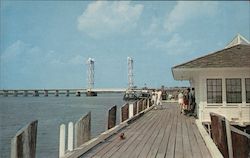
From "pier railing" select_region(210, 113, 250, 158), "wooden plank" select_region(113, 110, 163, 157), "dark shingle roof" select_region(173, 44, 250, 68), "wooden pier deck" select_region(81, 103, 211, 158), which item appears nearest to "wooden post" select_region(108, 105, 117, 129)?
"wooden plank" select_region(113, 110, 163, 157)

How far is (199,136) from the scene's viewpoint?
1136 cm

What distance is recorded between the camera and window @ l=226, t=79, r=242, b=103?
16.3 meters

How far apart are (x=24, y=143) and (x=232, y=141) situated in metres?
4.12

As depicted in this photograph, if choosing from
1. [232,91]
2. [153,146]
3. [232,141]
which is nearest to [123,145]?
[153,146]

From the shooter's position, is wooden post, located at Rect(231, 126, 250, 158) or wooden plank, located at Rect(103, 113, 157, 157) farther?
wooden plank, located at Rect(103, 113, 157, 157)

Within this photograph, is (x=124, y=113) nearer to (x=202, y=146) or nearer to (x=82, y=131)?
(x=82, y=131)

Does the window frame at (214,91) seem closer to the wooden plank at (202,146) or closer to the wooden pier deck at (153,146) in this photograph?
the wooden pier deck at (153,146)

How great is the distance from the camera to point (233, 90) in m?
16.4

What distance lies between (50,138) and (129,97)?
6342 cm

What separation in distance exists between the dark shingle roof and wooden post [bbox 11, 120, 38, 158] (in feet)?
36.7

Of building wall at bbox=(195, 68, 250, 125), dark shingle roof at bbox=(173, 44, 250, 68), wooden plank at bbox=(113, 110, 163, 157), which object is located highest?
dark shingle roof at bbox=(173, 44, 250, 68)

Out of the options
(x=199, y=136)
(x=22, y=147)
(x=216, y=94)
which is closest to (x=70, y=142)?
(x=22, y=147)

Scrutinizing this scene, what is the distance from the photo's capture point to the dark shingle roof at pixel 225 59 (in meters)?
16.0

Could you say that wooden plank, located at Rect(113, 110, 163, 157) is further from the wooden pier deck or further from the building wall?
the building wall
